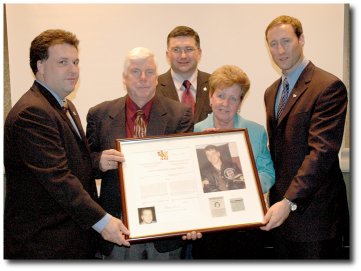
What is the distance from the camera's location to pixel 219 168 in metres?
2.43

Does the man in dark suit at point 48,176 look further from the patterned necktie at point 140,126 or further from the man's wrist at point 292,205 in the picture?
the man's wrist at point 292,205

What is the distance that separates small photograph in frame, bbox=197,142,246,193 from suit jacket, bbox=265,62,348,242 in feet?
0.97

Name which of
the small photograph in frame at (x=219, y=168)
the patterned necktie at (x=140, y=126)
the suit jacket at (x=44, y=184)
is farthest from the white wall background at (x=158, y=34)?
the suit jacket at (x=44, y=184)

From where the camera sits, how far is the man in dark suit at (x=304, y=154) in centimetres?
239

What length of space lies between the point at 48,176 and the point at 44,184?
6 cm

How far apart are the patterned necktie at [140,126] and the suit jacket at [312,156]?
792mm

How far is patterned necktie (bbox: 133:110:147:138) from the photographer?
2.51 m

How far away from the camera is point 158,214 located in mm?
2312

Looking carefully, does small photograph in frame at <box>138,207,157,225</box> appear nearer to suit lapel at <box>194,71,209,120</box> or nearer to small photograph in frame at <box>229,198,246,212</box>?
small photograph in frame at <box>229,198,246,212</box>

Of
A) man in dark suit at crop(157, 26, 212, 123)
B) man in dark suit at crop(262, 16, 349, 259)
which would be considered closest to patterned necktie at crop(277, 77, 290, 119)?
man in dark suit at crop(262, 16, 349, 259)

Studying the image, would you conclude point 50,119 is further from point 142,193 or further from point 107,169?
point 142,193

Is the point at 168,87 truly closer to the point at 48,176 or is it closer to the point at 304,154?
the point at 304,154

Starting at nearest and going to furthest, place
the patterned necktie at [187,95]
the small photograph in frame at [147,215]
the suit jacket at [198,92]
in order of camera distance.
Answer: the small photograph in frame at [147,215], the suit jacket at [198,92], the patterned necktie at [187,95]

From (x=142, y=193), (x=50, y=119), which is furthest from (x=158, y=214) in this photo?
(x=50, y=119)
